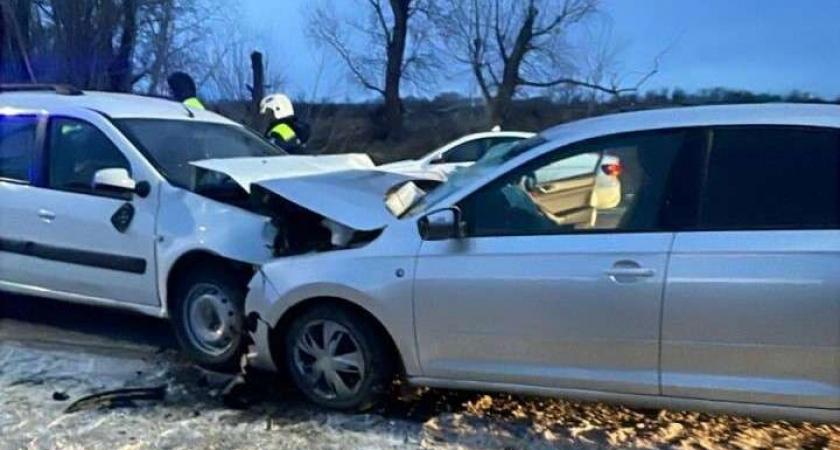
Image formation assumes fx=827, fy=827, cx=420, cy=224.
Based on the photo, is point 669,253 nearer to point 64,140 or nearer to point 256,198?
point 256,198

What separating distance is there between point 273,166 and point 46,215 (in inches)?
62.9

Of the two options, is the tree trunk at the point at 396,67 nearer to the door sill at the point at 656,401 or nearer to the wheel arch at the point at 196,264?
the wheel arch at the point at 196,264

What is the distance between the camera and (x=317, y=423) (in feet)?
13.6

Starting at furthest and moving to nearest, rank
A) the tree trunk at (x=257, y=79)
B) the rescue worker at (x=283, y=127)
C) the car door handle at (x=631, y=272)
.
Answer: the tree trunk at (x=257, y=79) → the rescue worker at (x=283, y=127) → the car door handle at (x=631, y=272)

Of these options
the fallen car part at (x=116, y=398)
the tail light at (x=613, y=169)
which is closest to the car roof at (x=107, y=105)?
the fallen car part at (x=116, y=398)

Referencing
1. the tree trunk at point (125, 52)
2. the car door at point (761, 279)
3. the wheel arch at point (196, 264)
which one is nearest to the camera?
the car door at point (761, 279)

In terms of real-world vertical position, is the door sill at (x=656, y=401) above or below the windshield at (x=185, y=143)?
A: below

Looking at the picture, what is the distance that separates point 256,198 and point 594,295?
77.9 inches

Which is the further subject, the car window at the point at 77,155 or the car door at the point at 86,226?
the car window at the point at 77,155

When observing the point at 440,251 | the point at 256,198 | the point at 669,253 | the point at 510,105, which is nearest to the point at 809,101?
the point at 669,253

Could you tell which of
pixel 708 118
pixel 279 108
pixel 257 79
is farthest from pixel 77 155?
pixel 257 79

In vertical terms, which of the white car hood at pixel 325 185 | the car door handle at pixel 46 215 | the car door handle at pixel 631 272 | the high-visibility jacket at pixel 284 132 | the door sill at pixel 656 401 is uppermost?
the high-visibility jacket at pixel 284 132

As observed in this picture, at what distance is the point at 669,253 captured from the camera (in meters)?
3.52

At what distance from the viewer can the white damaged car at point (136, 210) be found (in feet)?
16.1
